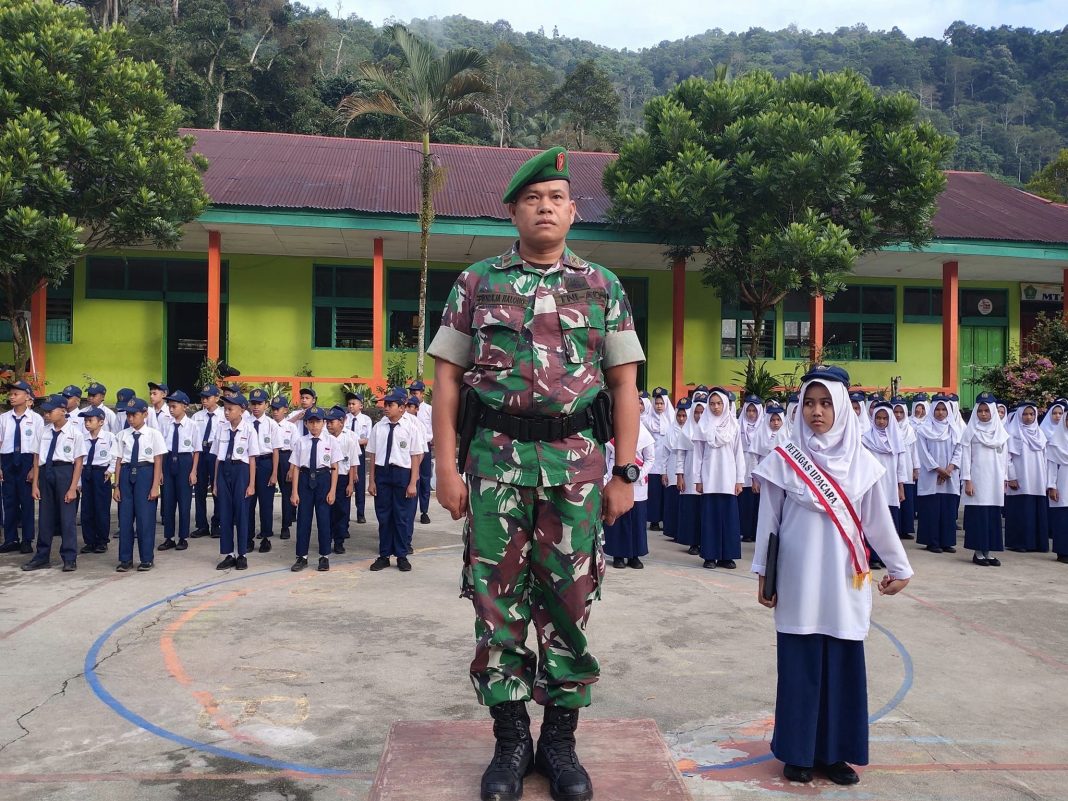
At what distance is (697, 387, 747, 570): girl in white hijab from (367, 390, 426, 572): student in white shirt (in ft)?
9.45

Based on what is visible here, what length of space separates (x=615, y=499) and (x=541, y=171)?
1.16m

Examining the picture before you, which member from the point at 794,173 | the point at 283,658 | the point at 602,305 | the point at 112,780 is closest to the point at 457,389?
the point at 602,305

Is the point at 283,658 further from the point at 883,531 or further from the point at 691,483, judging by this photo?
the point at 691,483

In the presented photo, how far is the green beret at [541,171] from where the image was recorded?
10.3 ft

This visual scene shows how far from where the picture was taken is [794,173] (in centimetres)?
1433

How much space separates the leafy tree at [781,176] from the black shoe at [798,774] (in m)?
11.6

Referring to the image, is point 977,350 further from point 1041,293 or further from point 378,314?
point 378,314

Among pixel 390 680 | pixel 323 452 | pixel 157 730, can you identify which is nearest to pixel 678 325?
pixel 323 452

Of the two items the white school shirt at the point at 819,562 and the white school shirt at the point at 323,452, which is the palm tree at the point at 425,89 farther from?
the white school shirt at the point at 819,562

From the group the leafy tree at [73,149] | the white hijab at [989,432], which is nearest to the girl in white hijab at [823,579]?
the white hijab at [989,432]

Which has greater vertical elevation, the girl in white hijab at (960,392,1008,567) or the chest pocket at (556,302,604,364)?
the chest pocket at (556,302,604,364)

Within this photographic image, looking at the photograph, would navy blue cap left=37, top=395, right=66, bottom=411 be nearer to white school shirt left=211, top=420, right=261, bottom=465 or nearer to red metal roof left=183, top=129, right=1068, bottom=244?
white school shirt left=211, top=420, right=261, bottom=465

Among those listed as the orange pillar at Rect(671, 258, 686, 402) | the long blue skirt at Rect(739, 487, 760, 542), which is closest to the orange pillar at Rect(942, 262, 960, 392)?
the orange pillar at Rect(671, 258, 686, 402)

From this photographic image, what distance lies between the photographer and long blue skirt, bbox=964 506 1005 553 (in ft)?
31.6
